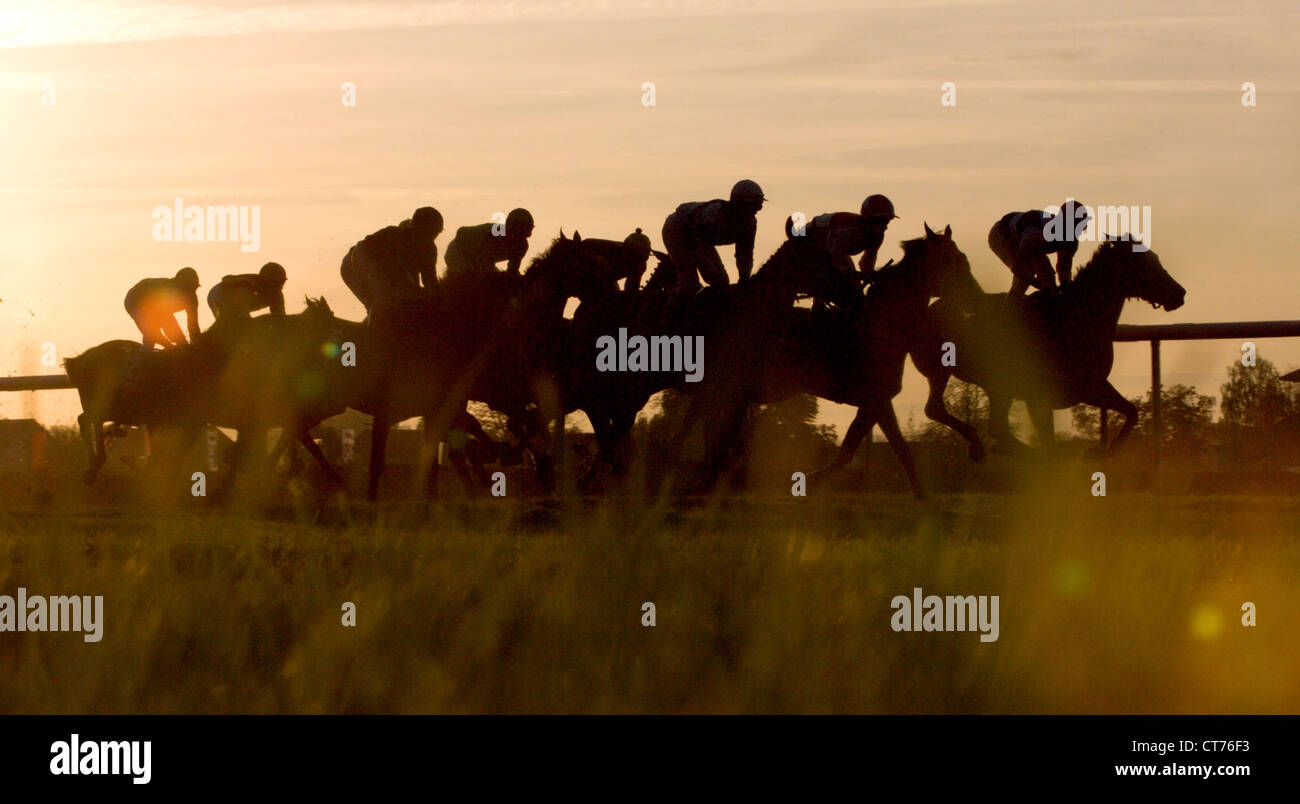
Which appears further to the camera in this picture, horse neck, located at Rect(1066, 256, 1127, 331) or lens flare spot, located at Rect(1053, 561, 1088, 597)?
horse neck, located at Rect(1066, 256, 1127, 331)

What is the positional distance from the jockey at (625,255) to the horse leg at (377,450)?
213cm

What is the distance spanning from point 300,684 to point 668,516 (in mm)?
4486

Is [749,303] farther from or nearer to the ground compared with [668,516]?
farther from the ground

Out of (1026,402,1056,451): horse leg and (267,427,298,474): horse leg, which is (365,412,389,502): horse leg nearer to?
(267,427,298,474): horse leg

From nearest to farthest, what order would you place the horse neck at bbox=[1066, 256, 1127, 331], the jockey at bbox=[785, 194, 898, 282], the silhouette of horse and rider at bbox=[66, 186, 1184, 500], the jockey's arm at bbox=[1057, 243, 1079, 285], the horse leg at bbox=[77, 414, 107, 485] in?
the jockey at bbox=[785, 194, 898, 282], the silhouette of horse and rider at bbox=[66, 186, 1184, 500], the horse neck at bbox=[1066, 256, 1127, 331], the jockey's arm at bbox=[1057, 243, 1079, 285], the horse leg at bbox=[77, 414, 107, 485]

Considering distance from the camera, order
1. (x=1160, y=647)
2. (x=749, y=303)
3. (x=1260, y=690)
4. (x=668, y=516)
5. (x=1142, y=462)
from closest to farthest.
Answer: (x=1260, y=690), (x=1160, y=647), (x=668, y=516), (x=749, y=303), (x=1142, y=462)

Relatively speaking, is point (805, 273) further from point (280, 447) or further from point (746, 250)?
point (280, 447)

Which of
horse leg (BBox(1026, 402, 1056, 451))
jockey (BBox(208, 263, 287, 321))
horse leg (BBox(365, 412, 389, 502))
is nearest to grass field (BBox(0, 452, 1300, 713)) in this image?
horse leg (BBox(365, 412, 389, 502))

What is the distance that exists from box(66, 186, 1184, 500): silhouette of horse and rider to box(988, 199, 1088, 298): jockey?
16 mm

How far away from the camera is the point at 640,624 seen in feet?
16.5

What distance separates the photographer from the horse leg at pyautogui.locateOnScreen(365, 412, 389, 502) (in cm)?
1211

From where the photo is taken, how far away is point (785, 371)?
1284 centimetres
